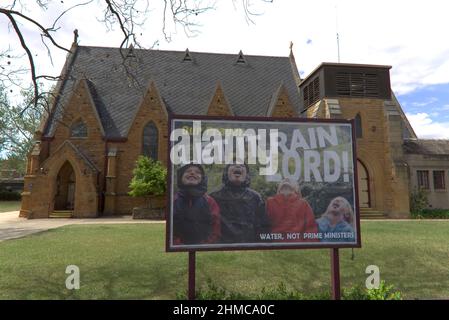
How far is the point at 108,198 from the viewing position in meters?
24.1

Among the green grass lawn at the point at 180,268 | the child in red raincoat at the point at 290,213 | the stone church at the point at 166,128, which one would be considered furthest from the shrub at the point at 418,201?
the child in red raincoat at the point at 290,213

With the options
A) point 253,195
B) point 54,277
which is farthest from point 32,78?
point 253,195

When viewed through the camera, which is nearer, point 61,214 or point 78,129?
point 61,214

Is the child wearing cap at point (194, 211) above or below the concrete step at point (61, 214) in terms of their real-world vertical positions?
above

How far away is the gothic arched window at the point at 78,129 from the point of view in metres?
25.6

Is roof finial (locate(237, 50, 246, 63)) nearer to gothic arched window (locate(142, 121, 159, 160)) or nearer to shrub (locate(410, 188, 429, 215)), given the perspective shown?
gothic arched window (locate(142, 121, 159, 160))

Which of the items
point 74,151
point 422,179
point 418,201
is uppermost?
point 74,151

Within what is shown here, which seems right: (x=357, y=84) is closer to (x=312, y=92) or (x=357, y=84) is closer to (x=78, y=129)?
(x=312, y=92)

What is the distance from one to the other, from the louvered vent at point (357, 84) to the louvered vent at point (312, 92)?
1541 mm

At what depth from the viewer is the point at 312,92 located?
79.6 feet

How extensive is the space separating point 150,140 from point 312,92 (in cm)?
1400

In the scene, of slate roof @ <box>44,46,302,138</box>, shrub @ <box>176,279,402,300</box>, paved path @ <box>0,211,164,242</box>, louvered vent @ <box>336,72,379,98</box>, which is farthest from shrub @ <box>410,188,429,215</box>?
shrub @ <box>176,279,402,300</box>

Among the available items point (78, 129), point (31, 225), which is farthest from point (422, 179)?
point (78, 129)

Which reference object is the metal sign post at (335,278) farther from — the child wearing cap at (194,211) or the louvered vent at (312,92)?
the louvered vent at (312,92)
